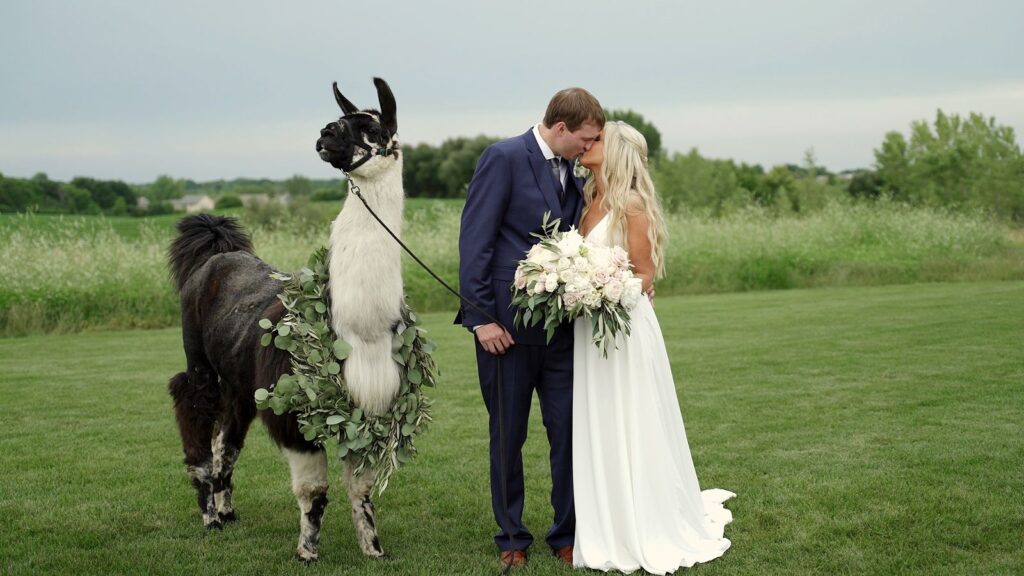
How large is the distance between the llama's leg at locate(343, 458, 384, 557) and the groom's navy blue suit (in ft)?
2.17

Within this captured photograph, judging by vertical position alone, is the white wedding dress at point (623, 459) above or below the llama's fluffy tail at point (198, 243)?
below

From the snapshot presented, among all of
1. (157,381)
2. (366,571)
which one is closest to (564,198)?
(366,571)

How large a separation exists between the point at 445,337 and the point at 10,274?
853 cm

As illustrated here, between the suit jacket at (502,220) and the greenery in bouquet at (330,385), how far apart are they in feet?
1.24

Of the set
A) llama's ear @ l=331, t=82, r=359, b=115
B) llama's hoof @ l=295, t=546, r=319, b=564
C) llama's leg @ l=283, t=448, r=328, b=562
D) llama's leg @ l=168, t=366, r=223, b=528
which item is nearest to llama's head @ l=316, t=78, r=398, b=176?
llama's ear @ l=331, t=82, r=359, b=115

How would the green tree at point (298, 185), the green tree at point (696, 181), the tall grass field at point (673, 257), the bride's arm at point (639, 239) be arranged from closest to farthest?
the bride's arm at point (639, 239)
the tall grass field at point (673, 257)
the green tree at point (696, 181)
the green tree at point (298, 185)

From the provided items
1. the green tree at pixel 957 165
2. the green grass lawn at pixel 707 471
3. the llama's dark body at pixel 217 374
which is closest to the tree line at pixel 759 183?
the green tree at pixel 957 165

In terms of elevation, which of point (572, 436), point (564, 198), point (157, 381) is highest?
point (564, 198)

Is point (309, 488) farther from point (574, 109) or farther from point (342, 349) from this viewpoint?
point (574, 109)

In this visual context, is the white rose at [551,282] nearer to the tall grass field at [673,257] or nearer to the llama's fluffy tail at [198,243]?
the llama's fluffy tail at [198,243]

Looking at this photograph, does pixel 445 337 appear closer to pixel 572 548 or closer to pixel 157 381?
pixel 157 381

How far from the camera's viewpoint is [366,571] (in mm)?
5027

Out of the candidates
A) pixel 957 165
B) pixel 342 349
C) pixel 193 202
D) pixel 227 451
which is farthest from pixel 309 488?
pixel 193 202

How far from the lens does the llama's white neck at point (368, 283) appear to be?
467 centimetres
